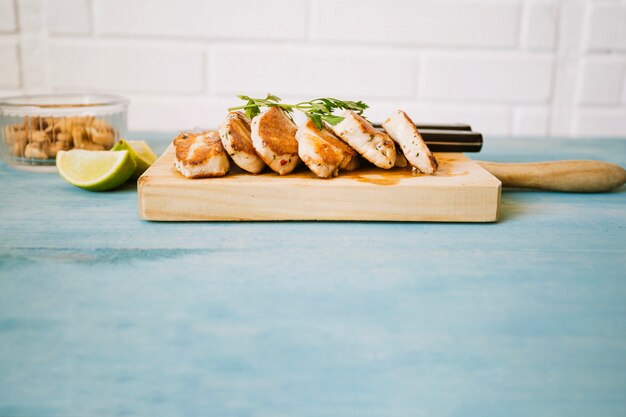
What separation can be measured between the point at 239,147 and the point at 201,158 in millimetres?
61

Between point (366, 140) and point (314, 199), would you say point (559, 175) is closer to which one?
point (366, 140)

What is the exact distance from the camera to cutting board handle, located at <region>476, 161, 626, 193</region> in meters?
1.15

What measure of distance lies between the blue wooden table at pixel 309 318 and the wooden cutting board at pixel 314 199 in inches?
0.8

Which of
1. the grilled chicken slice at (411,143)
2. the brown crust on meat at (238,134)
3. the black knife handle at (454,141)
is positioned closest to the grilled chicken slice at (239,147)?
the brown crust on meat at (238,134)

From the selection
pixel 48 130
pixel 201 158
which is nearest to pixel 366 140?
pixel 201 158

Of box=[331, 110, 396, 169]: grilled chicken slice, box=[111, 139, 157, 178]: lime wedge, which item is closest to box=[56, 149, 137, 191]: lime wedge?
box=[111, 139, 157, 178]: lime wedge

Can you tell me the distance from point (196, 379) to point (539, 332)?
327 millimetres

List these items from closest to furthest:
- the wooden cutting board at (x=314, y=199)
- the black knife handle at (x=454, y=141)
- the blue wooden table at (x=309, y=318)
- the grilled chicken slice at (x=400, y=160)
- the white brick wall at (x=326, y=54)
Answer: the blue wooden table at (x=309, y=318), the wooden cutting board at (x=314, y=199), the grilled chicken slice at (x=400, y=160), the black knife handle at (x=454, y=141), the white brick wall at (x=326, y=54)

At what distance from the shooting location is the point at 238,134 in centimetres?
102

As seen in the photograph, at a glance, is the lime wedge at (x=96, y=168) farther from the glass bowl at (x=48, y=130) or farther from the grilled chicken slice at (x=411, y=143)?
the grilled chicken slice at (x=411, y=143)

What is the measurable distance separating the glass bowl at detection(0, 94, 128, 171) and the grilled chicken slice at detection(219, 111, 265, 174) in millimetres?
416

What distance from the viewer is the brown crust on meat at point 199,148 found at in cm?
98

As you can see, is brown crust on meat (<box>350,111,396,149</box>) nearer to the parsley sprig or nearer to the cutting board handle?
the parsley sprig

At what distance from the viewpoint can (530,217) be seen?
1013 millimetres
